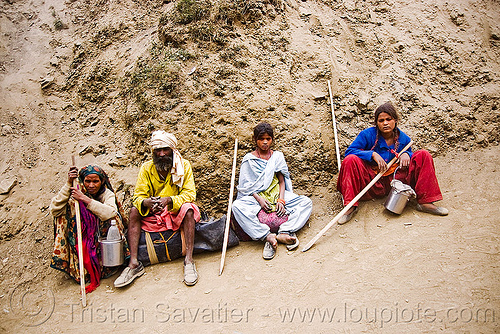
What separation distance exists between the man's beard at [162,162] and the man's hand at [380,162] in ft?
7.11

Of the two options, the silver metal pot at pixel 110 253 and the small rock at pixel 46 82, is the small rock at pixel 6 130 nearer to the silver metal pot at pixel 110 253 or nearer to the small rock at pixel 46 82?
the small rock at pixel 46 82

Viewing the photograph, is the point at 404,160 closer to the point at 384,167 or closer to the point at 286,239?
the point at 384,167

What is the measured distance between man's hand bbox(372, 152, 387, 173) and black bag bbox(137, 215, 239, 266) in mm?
1778

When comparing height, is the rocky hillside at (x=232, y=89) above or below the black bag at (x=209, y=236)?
above

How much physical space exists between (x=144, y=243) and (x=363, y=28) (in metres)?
4.47

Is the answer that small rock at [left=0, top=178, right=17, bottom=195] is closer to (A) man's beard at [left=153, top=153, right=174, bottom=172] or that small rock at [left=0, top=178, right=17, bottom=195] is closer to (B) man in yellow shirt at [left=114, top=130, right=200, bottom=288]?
(B) man in yellow shirt at [left=114, top=130, right=200, bottom=288]

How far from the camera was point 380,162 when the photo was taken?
320 cm

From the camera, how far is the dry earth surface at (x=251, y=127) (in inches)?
91.4

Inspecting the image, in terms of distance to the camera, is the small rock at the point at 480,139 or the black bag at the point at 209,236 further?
the small rock at the point at 480,139

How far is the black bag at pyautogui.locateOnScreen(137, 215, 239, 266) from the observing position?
3.06m

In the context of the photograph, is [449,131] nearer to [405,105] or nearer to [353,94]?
[405,105]

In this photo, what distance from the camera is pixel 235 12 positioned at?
430 cm

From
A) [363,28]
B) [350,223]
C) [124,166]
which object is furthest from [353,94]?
[124,166]

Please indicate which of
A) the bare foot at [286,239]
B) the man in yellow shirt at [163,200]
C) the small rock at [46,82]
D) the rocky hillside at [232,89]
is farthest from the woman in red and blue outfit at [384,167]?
the small rock at [46,82]
